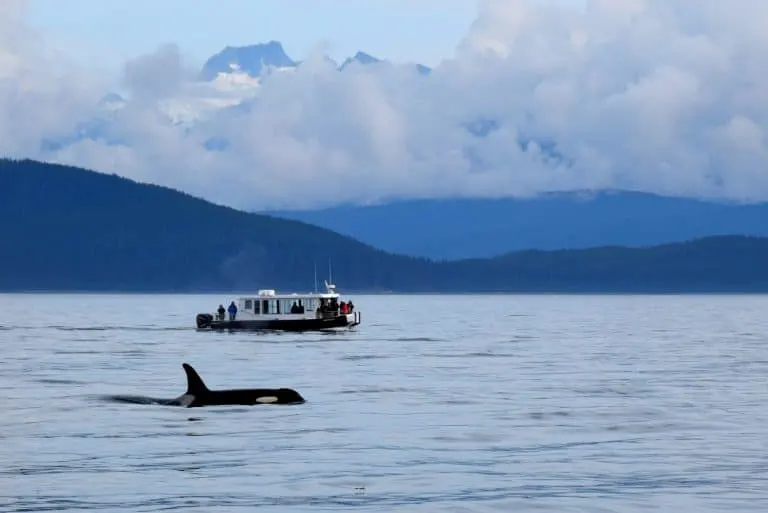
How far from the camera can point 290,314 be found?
5773 inches

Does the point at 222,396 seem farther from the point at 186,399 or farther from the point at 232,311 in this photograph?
the point at 232,311

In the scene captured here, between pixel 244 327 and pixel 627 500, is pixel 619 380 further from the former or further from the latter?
pixel 244 327

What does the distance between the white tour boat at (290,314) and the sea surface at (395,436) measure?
4393cm

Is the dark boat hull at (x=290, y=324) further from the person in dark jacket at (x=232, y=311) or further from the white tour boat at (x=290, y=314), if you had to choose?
the person in dark jacket at (x=232, y=311)

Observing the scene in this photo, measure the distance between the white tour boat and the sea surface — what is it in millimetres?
43927

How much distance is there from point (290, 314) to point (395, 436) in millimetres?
95418

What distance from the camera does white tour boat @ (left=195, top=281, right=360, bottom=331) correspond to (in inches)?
5723

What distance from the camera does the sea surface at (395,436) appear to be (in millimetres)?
39469

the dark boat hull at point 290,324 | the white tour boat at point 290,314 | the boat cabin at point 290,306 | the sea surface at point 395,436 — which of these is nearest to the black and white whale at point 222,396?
the sea surface at point 395,436

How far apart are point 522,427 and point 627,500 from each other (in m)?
15.8

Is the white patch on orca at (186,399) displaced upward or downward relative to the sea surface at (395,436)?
upward

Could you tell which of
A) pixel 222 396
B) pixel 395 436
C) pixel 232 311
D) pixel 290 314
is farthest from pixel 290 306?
pixel 395 436

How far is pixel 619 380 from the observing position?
79688mm

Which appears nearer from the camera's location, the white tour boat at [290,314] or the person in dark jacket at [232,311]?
the white tour boat at [290,314]
